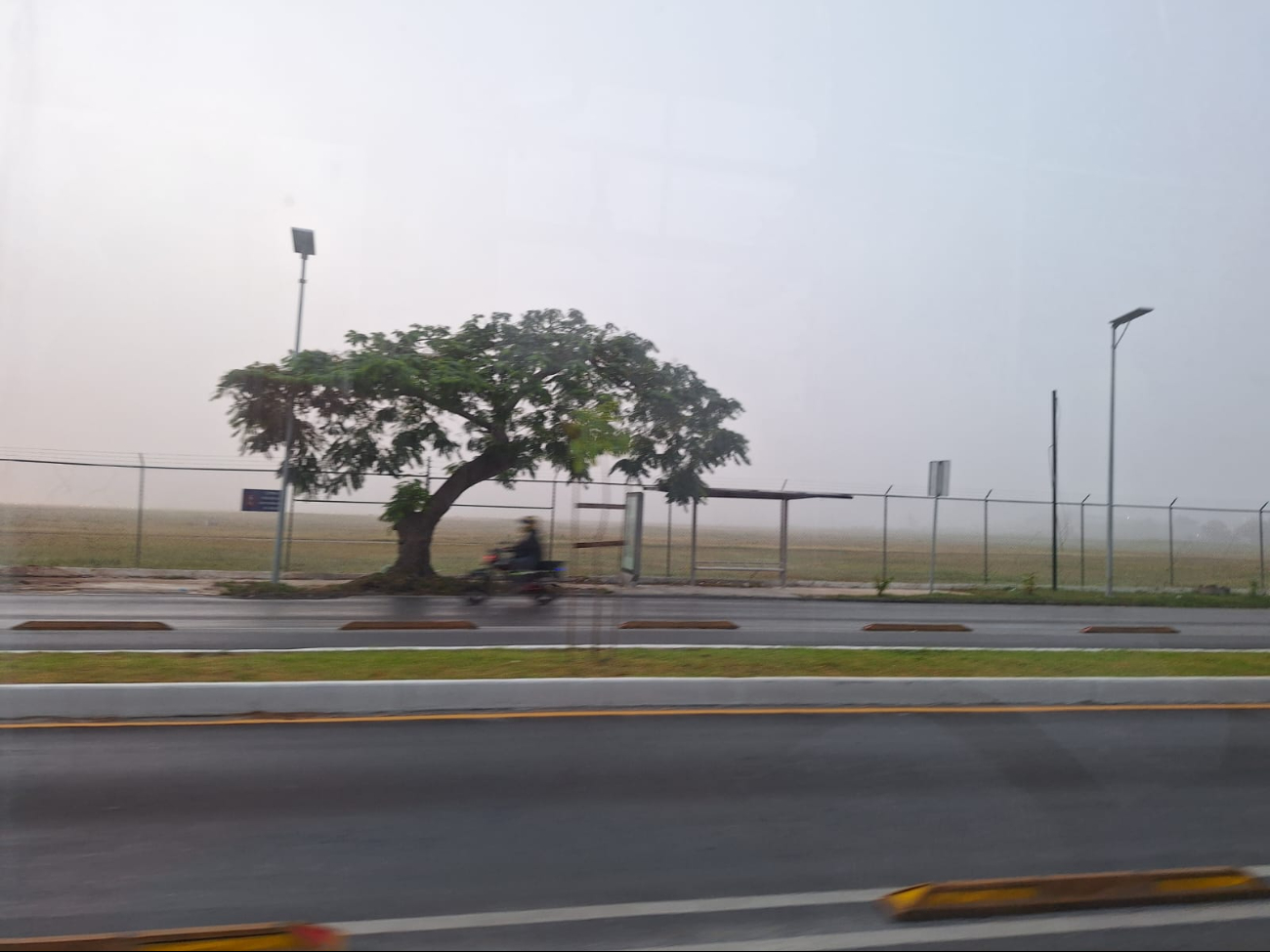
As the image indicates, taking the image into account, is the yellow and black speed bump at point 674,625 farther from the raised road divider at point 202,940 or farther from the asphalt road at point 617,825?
the raised road divider at point 202,940

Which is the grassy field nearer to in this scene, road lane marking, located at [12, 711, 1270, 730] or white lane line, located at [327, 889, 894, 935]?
road lane marking, located at [12, 711, 1270, 730]

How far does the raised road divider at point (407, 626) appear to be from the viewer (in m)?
12.9

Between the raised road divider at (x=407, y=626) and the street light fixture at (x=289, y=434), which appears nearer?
the raised road divider at (x=407, y=626)

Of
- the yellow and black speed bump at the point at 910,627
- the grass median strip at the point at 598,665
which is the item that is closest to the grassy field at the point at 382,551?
the yellow and black speed bump at the point at 910,627

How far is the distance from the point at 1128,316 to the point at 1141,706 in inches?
684

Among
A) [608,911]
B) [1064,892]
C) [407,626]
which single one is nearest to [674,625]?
[407,626]

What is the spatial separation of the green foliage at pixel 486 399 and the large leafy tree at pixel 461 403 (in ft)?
0.09

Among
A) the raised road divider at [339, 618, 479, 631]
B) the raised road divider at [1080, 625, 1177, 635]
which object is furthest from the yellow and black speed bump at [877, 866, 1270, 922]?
the raised road divider at [1080, 625, 1177, 635]

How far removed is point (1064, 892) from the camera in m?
4.45

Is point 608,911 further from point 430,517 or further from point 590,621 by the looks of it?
point 430,517

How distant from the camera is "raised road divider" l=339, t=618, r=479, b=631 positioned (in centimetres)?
1290

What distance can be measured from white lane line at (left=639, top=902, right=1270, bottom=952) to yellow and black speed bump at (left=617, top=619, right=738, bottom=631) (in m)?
9.42

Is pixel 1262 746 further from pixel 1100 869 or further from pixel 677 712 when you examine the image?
pixel 677 712

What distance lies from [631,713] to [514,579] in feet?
34.5
